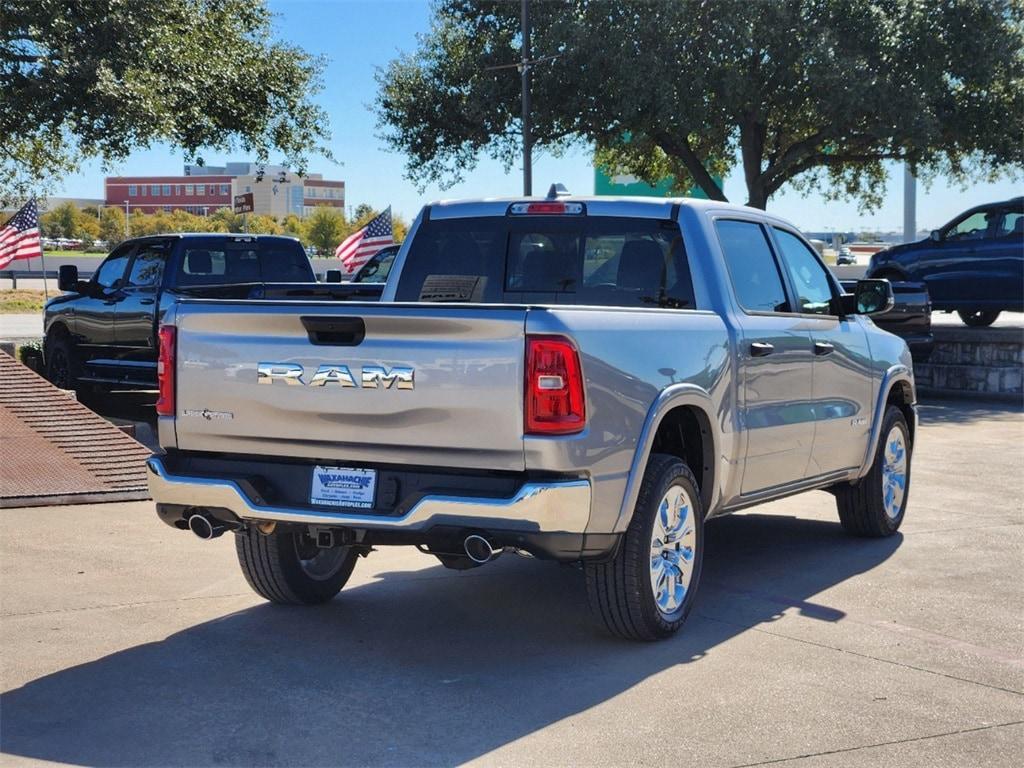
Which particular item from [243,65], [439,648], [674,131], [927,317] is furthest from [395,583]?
[674,131]

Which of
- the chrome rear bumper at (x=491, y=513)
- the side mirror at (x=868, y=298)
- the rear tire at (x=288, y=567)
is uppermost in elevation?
the side mirror at (x=868, y=298)

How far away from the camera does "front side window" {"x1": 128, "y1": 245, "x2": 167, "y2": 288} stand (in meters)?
14.4

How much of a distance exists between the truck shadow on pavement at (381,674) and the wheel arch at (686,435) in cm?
69

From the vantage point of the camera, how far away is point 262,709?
519 cm

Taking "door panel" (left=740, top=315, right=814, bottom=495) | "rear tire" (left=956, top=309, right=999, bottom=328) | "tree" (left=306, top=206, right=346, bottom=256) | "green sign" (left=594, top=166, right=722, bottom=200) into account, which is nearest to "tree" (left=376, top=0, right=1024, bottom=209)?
"rear tire" (left=956, top=309, right=999, bottom=328)

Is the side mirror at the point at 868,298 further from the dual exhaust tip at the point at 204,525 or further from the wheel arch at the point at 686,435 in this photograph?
the dual exhaust tip at the point at 204,525

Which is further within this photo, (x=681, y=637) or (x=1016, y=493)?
(x=1016, y=493)

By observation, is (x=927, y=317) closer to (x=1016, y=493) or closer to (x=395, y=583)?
(x=1016, y=493)

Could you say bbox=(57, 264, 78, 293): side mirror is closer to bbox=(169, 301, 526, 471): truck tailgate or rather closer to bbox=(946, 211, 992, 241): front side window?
bbox=(169, 301, 526, 471): truck tailgate

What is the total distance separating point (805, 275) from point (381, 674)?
367cm

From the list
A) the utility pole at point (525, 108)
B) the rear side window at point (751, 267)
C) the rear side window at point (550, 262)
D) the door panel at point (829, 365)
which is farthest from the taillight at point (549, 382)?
the utility pole at point (525, 108)

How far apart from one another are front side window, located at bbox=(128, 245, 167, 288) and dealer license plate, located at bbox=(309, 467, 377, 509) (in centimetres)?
898

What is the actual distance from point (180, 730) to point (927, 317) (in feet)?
50.4

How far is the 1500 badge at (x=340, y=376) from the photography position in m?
5.59
